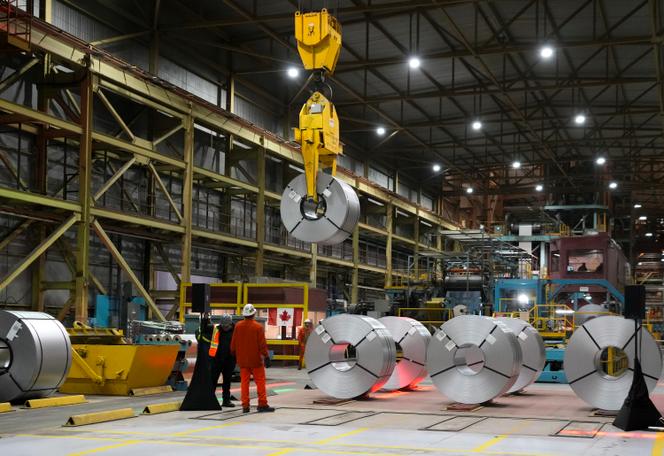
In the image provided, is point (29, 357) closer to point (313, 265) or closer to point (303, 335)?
point (303, 335)

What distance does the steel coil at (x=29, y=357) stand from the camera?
12.4 m

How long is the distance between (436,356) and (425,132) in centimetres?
2942

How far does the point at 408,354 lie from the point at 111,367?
18.4 ft

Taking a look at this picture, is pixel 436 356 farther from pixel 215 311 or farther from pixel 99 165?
pixel 99 165

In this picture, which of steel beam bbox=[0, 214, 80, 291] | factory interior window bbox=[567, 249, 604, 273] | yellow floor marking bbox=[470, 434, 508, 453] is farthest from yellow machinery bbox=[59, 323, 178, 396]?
factory interior window bbox=[567, 249, 604, 273]

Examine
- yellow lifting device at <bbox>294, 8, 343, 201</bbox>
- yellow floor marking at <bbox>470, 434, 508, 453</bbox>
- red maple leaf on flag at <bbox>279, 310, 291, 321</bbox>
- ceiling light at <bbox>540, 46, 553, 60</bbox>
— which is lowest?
yellow floor marking at <bbox>470, 434, 508, 453</bbox>

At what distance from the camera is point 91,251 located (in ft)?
81.3

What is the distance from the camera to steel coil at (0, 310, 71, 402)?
40.5 feet

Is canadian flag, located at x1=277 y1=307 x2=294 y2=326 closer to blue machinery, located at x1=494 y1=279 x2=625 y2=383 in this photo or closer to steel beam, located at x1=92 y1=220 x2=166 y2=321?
steel beam, located at x1=92 y1=220 x2=166 y2=321

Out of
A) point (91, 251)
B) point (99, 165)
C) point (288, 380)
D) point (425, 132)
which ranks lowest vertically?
point (288, 380)

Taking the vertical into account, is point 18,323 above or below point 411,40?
below

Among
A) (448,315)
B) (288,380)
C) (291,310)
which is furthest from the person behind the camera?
(448,315)

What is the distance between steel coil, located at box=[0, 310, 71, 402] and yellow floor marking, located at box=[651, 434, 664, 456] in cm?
877

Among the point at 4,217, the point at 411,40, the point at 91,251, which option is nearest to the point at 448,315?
the point at 411,40
